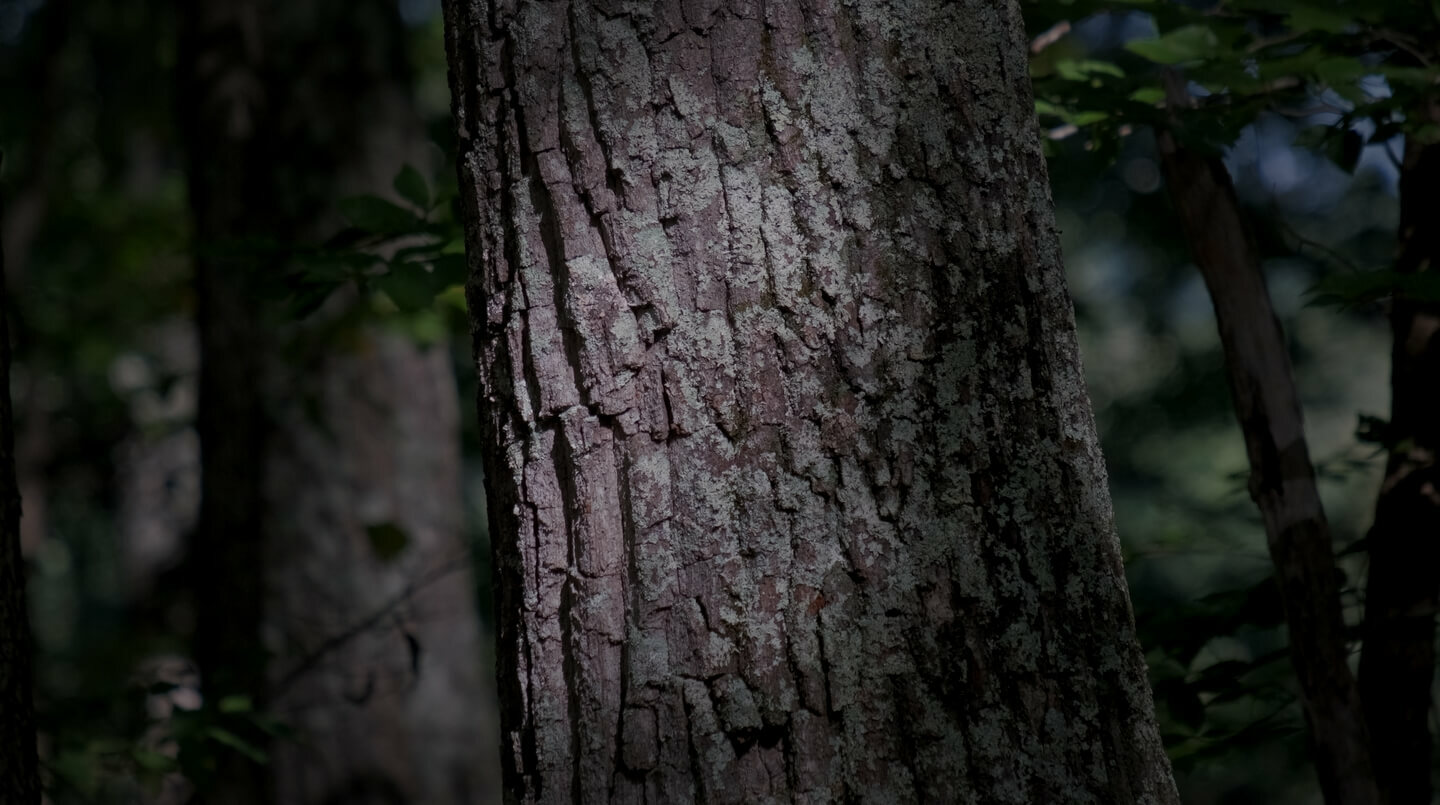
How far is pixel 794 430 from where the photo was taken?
97 cm

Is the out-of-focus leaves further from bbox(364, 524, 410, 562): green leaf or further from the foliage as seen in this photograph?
bbox(364, 524, 410, 562): green leaf

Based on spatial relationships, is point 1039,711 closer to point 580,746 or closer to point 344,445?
point 580,746

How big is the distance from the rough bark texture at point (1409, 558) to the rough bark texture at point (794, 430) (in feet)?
3.38

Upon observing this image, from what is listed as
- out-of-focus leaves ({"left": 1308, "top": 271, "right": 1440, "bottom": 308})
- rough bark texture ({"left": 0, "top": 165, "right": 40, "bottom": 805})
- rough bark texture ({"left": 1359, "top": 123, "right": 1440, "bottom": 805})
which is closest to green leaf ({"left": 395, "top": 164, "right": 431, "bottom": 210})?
rough bark texture ({"left": 0, "top": 165, "right": 40, "bottom": 805})

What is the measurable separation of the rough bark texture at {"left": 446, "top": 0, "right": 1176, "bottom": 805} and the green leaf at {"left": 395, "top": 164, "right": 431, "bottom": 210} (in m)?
0.92

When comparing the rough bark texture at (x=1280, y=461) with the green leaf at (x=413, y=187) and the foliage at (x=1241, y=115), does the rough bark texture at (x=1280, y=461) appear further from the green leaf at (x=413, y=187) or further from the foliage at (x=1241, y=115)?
the green leaf at (x=413, y=187)

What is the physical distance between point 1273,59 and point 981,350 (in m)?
1.11

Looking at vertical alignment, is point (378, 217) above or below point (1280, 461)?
above

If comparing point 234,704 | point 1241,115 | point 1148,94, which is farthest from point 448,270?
point 1241,115

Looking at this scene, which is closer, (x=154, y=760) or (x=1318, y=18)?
(x=1318, y=18)

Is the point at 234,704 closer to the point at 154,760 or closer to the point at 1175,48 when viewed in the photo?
the point at 154,760

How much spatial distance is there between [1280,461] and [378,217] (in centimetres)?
165

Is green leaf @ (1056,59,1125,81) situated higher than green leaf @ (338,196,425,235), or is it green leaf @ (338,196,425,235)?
green leaf @ (1056,59,1125,81)

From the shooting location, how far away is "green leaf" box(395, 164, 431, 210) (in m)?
1.93
